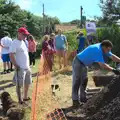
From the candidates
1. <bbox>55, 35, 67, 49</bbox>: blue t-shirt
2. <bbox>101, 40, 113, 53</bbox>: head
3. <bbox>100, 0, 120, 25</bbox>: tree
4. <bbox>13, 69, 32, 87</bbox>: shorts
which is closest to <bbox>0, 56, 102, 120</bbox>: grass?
<bbox>13, 69, 32, 87</bbox>: shorts

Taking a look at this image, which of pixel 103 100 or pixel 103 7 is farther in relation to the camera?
pixel 103 7

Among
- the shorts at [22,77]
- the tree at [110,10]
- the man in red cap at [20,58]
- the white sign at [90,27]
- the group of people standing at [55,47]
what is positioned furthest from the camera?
the tree at [110,10]

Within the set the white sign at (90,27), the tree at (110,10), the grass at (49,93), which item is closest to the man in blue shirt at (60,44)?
the grass at (49,93)

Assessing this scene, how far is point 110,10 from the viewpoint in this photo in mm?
28203

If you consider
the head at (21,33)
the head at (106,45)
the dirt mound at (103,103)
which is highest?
the head at (21,33)

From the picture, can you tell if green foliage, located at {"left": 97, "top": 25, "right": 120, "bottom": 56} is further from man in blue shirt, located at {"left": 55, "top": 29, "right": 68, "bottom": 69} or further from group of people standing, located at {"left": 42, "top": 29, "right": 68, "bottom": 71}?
man in blue shirt, located at {"left": 55, "top": 29, "right": 68, "bottom": 69}

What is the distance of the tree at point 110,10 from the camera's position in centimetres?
2755

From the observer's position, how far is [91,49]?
8.48 m

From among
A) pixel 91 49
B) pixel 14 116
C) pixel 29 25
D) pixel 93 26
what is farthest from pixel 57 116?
pixel 29 25

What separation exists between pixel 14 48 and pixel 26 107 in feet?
4.76

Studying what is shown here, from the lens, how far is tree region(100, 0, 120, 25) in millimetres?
27550

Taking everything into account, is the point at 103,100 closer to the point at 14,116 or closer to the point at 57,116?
the point at 57,116

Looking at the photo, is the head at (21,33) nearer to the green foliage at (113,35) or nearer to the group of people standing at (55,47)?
the group of people standing at (55,47)

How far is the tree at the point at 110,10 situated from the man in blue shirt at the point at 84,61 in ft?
60.0
